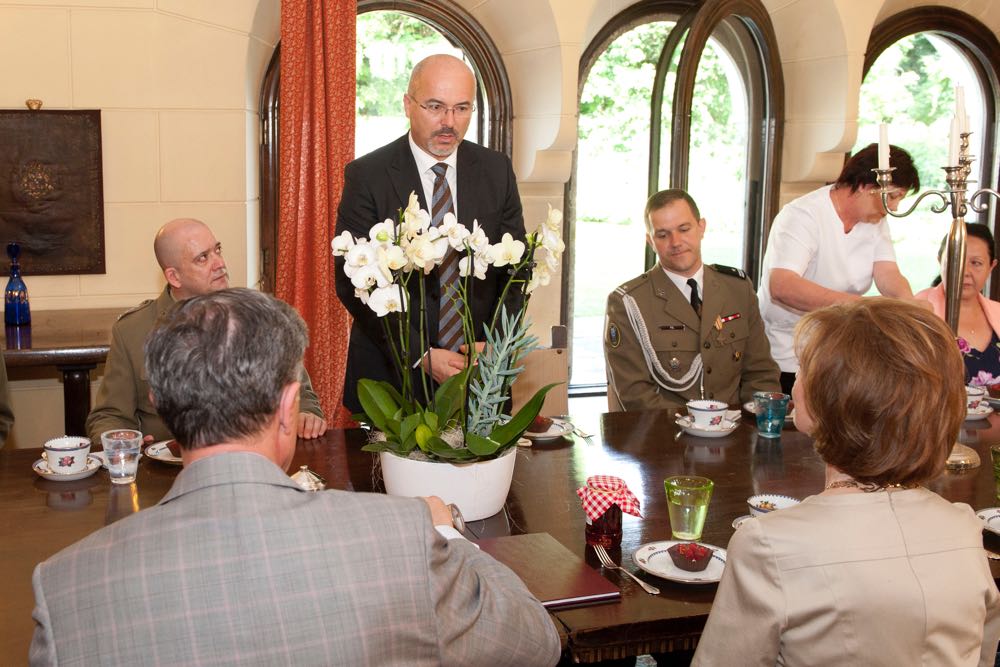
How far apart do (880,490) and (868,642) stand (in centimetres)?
21

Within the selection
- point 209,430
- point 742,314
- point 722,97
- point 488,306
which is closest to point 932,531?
point 209,430

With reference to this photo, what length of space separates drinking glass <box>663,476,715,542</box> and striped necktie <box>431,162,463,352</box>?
44.8 inches

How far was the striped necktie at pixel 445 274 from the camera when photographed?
2912 millimetres

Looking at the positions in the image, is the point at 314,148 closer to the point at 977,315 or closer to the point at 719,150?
the point at 719,150

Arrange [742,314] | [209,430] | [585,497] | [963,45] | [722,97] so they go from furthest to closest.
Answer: [963,45], [722,97], [742,314], [585,497], [209,430]

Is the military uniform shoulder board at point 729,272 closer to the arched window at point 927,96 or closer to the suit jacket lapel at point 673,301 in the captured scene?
the suit jacket lapel at point 673,301

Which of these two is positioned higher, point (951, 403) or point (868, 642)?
point (951, 403)

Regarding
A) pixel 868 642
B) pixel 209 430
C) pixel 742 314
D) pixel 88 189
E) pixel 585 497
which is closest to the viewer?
pixel 209 430

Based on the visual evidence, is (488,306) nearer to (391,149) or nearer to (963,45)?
(391,149)

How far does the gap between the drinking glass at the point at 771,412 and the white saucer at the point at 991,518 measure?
1.92ft

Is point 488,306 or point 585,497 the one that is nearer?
point 585,497

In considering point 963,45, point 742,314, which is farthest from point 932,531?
point 963,45

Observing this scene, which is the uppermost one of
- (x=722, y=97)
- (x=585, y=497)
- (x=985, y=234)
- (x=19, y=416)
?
(x=722, y=97)

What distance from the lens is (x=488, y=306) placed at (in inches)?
118
